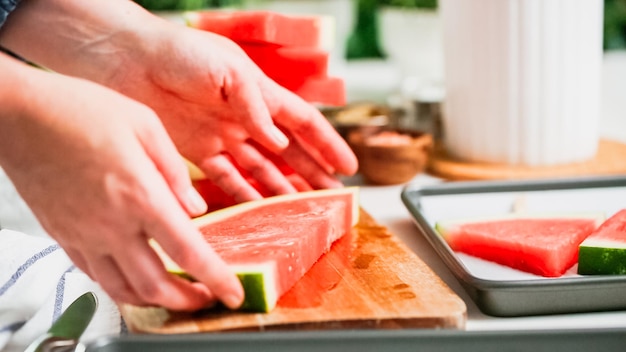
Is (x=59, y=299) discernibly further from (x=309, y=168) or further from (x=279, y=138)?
(x=309, y=168)

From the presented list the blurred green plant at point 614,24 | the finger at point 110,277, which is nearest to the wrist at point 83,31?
the finger at point 110,277

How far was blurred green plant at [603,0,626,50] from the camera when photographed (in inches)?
123

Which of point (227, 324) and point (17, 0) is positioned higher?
point (17, 0)

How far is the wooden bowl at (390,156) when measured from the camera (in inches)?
65.4

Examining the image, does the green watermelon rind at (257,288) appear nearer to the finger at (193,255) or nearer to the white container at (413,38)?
the finger at (193,255)

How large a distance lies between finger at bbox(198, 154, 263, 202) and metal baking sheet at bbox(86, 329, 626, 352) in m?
0.65

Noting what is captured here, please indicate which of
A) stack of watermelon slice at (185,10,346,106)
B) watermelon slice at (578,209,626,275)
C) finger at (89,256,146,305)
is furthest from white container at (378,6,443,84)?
finger at (89,256,146,305)

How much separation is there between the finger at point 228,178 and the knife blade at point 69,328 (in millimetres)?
492

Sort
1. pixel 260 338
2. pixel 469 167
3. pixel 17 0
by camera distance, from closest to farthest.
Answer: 1. pixel 260 338
2. pixel 17 0
3. pixel 469 167

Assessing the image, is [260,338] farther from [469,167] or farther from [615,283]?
[469,167]

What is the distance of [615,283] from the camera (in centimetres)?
97

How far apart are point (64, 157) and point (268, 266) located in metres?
0.31

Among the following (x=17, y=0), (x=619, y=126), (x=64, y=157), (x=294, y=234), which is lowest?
(x=619, y=126)

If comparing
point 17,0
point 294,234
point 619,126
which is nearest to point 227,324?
point 294,234
